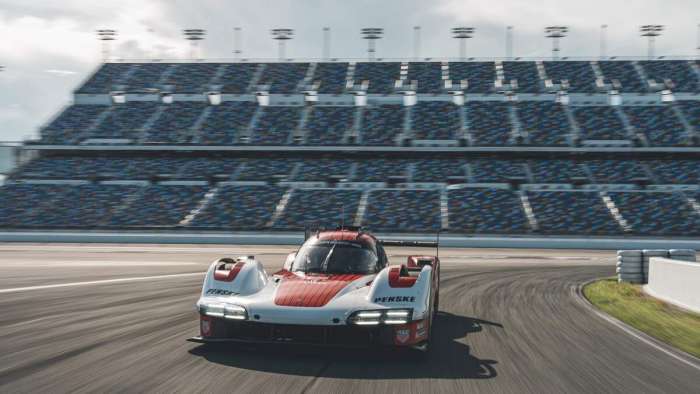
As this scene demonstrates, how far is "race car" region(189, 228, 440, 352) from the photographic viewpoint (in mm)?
6020

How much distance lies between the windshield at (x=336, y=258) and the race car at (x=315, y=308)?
277 millimetres

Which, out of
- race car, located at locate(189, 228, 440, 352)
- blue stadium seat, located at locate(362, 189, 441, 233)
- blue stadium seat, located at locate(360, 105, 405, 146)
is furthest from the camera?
blue stadium seat, located at locate(360, 105, 405, 146)

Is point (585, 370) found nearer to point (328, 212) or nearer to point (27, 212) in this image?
point (328, 212)

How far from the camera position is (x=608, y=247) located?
34062mm

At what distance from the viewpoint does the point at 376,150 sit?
1778 inches

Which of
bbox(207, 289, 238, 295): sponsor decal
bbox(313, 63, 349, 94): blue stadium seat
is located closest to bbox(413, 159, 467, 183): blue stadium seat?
bbox(313, 63, 349, 94): blue stadium seat

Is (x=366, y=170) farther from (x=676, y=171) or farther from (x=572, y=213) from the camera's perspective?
(x=676, y=171)

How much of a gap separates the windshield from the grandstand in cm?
2806

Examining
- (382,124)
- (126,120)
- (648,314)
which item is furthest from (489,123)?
(648,314)

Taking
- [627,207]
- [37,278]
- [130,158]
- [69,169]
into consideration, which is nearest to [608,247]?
[627,207]

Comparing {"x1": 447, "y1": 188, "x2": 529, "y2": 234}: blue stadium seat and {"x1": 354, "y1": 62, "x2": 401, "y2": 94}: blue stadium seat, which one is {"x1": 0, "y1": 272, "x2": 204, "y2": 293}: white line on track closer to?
{"x1": 447, "y1": 188, "x2": 529, "y2": 234}: blue stadium seat

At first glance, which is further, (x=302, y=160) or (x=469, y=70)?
(x=469, y=70)

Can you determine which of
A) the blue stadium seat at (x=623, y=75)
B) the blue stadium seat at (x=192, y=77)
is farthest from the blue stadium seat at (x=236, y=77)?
the blue stadium seat at (x=623, y=75)

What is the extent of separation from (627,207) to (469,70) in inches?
819
